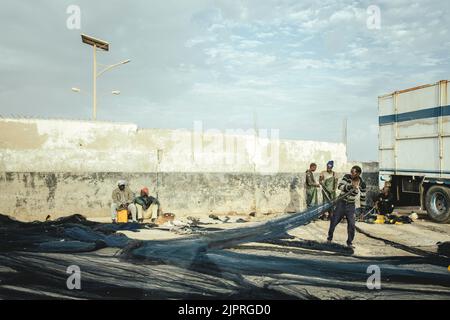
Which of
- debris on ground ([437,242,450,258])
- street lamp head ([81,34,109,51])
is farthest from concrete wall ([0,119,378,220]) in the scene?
street lamp head ([81,34,109,51])

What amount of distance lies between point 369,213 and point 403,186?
1.70 m

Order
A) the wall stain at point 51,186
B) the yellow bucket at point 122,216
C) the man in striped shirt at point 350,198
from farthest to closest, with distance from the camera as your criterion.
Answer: the wall stain at point 51,186 → the yellow bucket at point 122,216 → the man in striped shirt at point 350,198

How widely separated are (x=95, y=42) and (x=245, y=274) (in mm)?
16622

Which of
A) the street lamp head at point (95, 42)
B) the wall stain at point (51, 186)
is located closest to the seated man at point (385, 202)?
the wall stain at point (51, 186)

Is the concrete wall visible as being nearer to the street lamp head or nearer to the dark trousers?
the dark trousers

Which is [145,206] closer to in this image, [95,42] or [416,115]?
[416,115]

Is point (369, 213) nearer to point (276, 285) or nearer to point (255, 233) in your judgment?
point (255, 233)

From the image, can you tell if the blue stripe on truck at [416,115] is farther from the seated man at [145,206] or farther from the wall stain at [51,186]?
the wall stain at [51,186]

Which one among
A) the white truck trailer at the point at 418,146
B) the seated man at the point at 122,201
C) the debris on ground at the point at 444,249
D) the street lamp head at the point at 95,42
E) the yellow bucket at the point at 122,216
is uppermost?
the street lamp head at the point at 95,42

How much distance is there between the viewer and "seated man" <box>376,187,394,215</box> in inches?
488

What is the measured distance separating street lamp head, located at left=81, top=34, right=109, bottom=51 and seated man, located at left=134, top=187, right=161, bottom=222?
1096 centimetres

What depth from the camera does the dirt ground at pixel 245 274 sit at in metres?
4.82

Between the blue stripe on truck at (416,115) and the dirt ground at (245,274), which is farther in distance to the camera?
the blue stripe on truck at (416,115)
